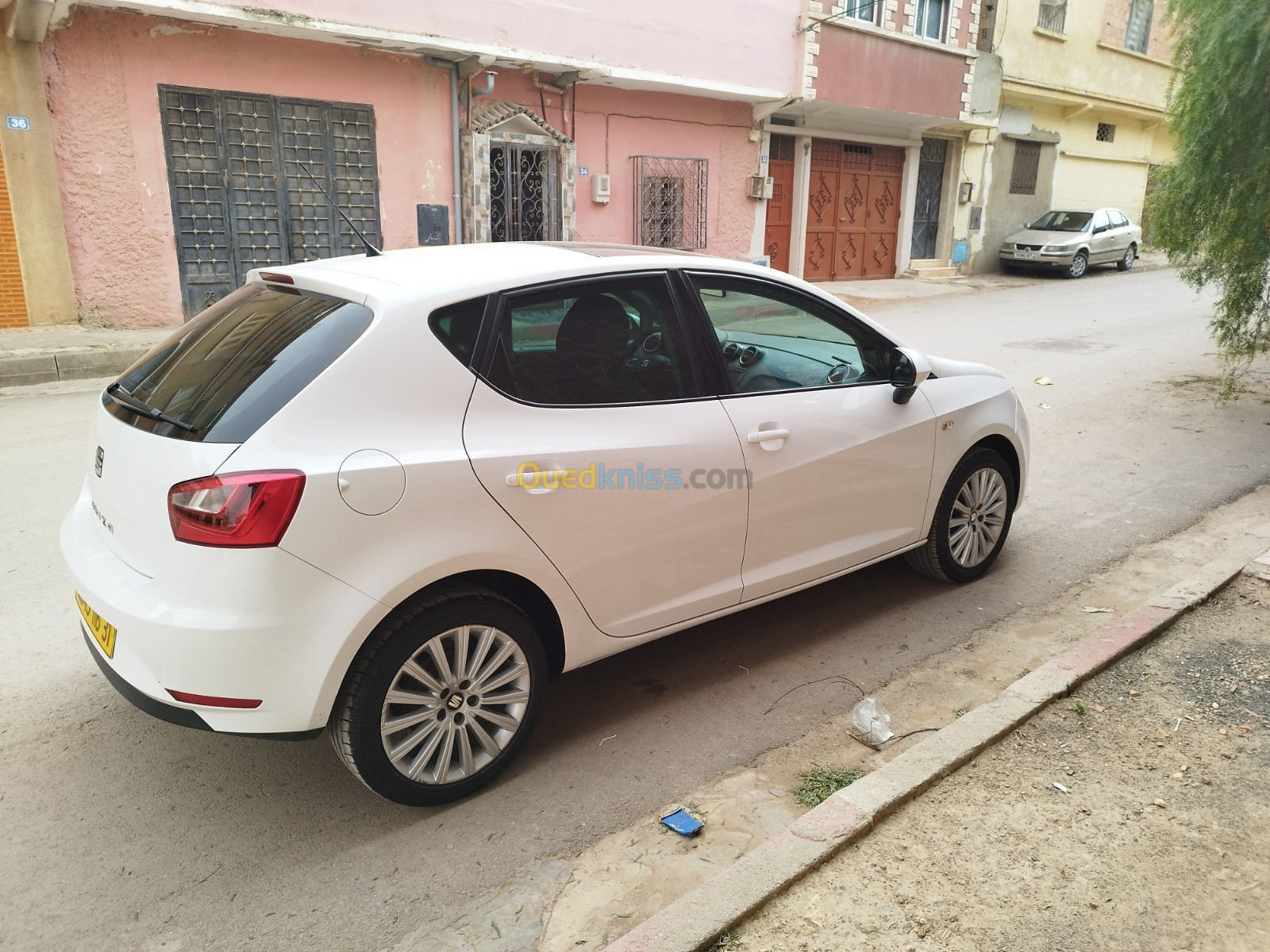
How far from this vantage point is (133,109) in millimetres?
11125

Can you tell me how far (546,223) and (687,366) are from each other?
1260 centimetres

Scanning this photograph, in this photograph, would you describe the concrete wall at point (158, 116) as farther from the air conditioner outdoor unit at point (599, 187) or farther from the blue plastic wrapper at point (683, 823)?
the blue plastic wrapper at point (683, 823)

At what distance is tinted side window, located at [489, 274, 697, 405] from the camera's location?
3.07 metres

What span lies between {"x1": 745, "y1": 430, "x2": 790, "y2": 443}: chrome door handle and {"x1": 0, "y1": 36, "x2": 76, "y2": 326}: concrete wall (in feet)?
34.7

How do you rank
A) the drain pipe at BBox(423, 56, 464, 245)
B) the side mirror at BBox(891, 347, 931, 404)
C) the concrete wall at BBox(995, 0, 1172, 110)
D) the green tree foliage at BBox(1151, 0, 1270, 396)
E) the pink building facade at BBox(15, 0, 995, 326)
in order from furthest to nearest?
1. the concrete wall at BBox(995, 0, 1172, 110)
2. the drain pipe at BBox(423, 56, 464, 245)
3. the pink building facade at BBox(15, 0, 995, 326)
4. the green tree foliage at BBox(1151, 0, 1270, 396)
5. the side mirror at BBox(891, 347, 931, 404)

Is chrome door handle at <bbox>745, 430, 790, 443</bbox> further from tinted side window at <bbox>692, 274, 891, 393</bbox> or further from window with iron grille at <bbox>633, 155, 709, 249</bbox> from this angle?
window with iron grille at <bbox>633, 155, 709, 249</bbox>

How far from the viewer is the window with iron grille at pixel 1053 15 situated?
2319 cm

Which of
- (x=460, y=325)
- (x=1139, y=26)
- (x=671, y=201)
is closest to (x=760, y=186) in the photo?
(x=671, y=201)

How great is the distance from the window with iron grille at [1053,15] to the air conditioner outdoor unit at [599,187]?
14376mm

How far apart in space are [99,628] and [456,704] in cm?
113

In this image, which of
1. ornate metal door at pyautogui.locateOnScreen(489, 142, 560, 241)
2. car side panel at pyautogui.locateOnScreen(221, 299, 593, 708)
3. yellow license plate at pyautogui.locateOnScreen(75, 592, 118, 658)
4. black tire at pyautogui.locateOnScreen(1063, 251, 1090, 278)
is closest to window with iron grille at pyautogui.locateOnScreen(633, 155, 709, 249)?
ornate metal door at pyautogui.locateOnScreen(489, 142, 560, 241)

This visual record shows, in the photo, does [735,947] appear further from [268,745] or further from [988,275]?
[988,275]

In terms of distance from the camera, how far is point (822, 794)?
10.2 feet

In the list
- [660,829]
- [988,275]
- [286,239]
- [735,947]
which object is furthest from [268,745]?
[988,275]
